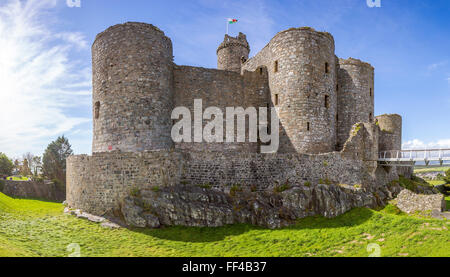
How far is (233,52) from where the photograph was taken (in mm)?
30578

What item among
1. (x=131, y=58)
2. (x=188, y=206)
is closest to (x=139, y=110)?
(x=131, y=58)

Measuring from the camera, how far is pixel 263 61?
2281cm

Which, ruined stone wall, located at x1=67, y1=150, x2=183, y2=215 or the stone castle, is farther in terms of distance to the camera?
the stone castle

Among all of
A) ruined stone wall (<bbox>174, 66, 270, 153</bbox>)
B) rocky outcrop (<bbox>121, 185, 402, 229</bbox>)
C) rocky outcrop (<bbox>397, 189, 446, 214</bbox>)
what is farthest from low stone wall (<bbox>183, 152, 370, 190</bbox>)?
rocky outcrop (<bbox>397, 189, 446, 214</bbox>)

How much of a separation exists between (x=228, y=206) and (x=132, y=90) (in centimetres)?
1016

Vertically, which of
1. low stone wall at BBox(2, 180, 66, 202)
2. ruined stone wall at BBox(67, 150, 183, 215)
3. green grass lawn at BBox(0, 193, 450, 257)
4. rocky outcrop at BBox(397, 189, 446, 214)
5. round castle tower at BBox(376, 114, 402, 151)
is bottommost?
low stone wall at BBox(2, 180, 66, 202)

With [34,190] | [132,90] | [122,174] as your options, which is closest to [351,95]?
[132,90]

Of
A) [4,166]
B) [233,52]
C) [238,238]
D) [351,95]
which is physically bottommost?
[238,238]

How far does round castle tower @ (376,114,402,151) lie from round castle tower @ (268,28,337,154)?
21.2 feet

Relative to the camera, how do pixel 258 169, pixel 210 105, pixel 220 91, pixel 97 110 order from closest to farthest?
pixel 258 169 → pixel 97 110 → pixel 210 105 → pixel 220 91

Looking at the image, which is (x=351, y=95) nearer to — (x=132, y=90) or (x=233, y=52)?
(x=233, y=52)

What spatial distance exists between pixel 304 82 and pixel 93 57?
1582 cm

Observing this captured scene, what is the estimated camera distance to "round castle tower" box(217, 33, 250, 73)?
30578 millimetres

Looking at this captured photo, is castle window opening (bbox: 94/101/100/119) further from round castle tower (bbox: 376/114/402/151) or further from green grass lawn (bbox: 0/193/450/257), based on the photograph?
round castle tower (bbox: 376/114/402/151)
